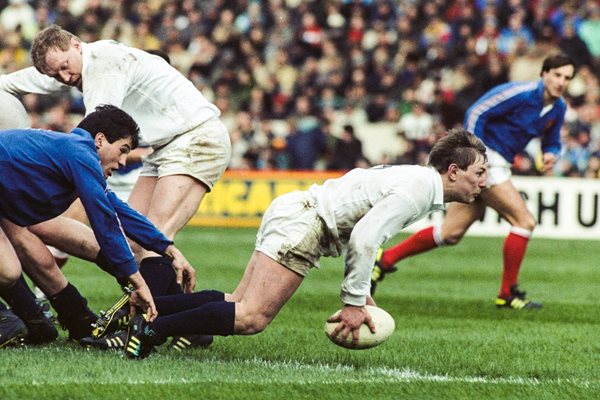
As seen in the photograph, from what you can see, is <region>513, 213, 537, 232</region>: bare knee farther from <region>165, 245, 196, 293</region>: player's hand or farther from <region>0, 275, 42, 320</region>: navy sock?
<region>0, 275, 42, 320</region>: navy sock

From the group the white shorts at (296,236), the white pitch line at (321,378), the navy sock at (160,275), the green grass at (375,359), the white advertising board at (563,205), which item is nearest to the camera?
the green grass at (375,359)

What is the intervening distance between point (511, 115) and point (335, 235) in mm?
4624

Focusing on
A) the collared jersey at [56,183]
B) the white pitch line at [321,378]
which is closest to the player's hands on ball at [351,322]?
the white pitch line at [321,378]

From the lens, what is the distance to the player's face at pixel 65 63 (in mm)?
7535

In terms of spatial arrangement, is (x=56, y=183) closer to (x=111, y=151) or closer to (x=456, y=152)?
(x=111, y=151)

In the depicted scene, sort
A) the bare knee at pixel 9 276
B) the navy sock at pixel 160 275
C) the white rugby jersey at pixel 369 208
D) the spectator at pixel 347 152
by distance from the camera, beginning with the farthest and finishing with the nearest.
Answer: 1. the spectator at pixel 347 152
2. the navy sock at pixel 160 275
3. the bare knee at pixel 9 276
4. the white rugby jersey at pixel 369 208

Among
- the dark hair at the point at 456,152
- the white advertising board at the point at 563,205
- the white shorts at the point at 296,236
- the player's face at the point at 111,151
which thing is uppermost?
the player's face at the point at 111,151

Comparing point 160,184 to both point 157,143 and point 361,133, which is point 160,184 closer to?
point 157,143

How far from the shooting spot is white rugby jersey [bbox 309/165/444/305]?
664 centimetres

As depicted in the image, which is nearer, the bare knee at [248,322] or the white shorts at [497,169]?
the bare knee at [248,322]

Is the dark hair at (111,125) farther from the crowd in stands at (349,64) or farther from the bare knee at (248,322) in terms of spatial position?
the crowd in stands at (349,64)

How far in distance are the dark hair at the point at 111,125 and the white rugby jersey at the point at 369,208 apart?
115cm

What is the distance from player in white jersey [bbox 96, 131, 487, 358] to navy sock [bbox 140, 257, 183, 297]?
0.45 m

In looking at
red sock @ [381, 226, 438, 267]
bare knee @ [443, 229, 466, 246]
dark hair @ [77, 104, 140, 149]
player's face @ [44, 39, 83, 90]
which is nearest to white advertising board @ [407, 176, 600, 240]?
red sock @ [381, 226, 438, 267]
